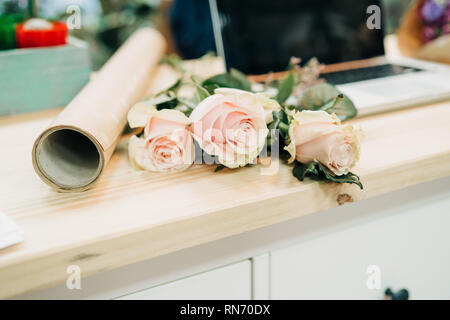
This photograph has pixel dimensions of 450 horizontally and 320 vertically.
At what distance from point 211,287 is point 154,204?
13 cm

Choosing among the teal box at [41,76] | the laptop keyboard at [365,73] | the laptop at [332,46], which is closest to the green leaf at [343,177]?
the laptop at [332,46]

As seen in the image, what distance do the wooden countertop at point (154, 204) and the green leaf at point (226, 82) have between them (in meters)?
0.11

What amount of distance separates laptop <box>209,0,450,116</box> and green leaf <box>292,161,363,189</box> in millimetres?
235

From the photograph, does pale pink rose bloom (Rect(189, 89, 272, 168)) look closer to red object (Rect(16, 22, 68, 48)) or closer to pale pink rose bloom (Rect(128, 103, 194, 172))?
pale pink rose bloom (Rect(128, 103, 194, 172))

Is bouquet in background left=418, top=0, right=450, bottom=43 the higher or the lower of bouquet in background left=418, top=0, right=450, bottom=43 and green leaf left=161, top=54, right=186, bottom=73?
the higher

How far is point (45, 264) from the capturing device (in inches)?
14.4

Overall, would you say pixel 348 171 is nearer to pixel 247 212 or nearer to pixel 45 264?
pixel 247 212

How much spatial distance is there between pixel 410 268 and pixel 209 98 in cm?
42

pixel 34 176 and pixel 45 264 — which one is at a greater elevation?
pixel 34 176

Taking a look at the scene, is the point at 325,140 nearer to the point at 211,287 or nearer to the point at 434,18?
the point at 211,287

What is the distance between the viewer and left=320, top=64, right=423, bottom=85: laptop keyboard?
2.66ft

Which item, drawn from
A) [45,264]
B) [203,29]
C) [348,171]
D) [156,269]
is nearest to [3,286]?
[45,264]

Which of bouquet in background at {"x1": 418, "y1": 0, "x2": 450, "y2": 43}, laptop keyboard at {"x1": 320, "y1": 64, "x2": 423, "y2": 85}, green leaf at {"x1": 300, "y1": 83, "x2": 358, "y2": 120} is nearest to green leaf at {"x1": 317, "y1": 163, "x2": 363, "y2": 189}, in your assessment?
green leaf at {"x1": 300, "y1": 83, "x2": 358, "y2": 120}

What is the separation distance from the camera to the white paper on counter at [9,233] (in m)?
0.36
